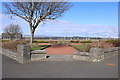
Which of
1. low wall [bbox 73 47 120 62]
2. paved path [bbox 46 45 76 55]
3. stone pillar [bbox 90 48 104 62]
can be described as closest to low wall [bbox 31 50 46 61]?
low wall [bbox 73 47 120 62]

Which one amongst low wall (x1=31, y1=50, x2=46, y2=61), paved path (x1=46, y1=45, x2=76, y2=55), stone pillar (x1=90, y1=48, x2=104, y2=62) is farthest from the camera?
paved path (x1=46, y1=45, x2=76, y2=55)

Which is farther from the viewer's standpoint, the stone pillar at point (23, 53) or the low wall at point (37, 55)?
the low wall at point (37, 55)

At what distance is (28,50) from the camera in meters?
9.02

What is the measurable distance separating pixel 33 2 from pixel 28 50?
11377 mm

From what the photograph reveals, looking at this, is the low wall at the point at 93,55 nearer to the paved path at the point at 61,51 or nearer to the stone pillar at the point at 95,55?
the stone pillar at the point at 95,55

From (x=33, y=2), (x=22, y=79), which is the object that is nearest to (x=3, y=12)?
(x=33, y=2)

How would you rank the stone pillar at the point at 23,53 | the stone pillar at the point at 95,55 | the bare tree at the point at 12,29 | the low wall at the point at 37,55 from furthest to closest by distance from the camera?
1. the bare tree at the point at 12,29
2. the low wall at the point at 37,55
3. the stone pillar at the point at 95,55
4. the stone pillar at the point at 23,53

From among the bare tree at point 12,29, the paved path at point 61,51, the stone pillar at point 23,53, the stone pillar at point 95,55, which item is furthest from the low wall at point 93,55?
the bare tree at point 12,29

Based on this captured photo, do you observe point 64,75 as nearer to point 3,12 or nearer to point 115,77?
point 115,77

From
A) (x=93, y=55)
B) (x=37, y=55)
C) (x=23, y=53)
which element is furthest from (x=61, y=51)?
(x=23, y=53)

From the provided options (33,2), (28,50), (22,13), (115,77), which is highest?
(33,2)

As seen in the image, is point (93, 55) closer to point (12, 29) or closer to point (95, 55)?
point (95, 55)

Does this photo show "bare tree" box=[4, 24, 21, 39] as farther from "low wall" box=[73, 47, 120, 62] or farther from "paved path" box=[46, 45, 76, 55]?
"low wall" box=[73, 47, 120, 62]

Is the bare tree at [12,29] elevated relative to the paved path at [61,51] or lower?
elevated
